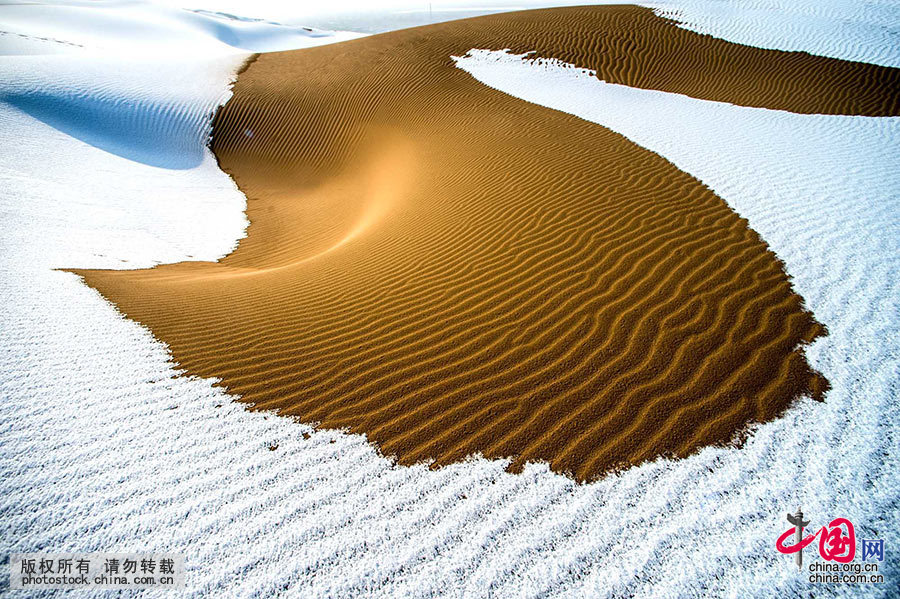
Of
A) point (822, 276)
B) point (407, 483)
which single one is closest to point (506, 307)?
point (407, 483)

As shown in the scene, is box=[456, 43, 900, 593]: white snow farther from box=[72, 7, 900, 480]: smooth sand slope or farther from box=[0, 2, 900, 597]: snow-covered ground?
box=[72, 7, 900, 480]: smooth sand slope

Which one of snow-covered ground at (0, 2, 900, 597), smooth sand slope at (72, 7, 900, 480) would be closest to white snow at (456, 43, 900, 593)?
snow-covered ground at (0, 2, 900, 597)

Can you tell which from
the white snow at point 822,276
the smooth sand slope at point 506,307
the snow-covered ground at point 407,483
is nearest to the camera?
the snow-covered ground at point 407,483

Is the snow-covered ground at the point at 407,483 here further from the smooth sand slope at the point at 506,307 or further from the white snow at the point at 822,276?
the smooth sand slope at the point at 506,307

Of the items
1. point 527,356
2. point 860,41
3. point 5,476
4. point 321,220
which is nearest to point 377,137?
point 321,220

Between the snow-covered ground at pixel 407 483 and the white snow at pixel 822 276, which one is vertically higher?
the white snow at pixel 822 276

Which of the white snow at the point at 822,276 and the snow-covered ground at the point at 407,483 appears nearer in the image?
the snow-covered ground at the point at 407,483

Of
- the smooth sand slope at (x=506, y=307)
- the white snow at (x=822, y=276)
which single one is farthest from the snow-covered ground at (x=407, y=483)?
the smooth sand slope at (x=506, y=307)

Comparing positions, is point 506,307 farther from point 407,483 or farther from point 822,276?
point 822,276
